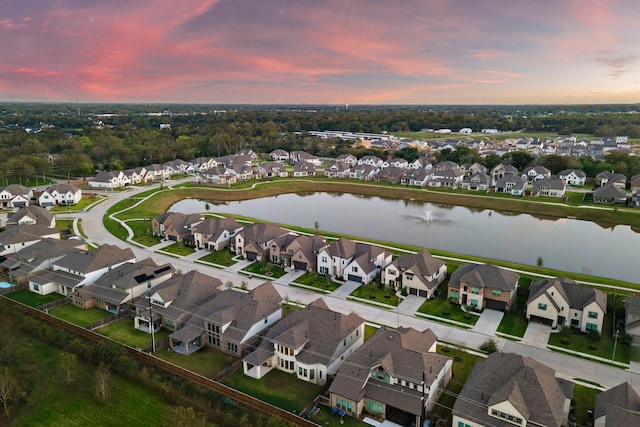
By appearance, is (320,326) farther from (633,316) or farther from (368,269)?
(633,316)

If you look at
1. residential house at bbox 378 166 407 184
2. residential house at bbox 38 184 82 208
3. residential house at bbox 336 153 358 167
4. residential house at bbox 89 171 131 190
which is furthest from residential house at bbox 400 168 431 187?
residential house at bbox 38 184 82 208

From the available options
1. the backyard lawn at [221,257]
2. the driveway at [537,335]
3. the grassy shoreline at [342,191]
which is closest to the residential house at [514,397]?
the driveway at [537,335]

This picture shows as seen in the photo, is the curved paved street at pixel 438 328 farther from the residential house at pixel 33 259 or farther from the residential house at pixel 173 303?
the residential house at pixel 33 259

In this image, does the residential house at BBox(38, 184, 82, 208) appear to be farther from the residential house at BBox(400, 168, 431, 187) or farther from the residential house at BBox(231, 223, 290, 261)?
the residential house at BBox(400, 168, 431, 187)

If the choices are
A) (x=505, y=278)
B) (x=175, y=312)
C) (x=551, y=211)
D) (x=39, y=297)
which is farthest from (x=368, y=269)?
(x=551, y=211)

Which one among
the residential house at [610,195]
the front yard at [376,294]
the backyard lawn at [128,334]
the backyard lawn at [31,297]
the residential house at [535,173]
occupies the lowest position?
the backyard lawn at [128,334]

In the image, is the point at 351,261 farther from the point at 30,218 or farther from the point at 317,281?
the point at 30,218
